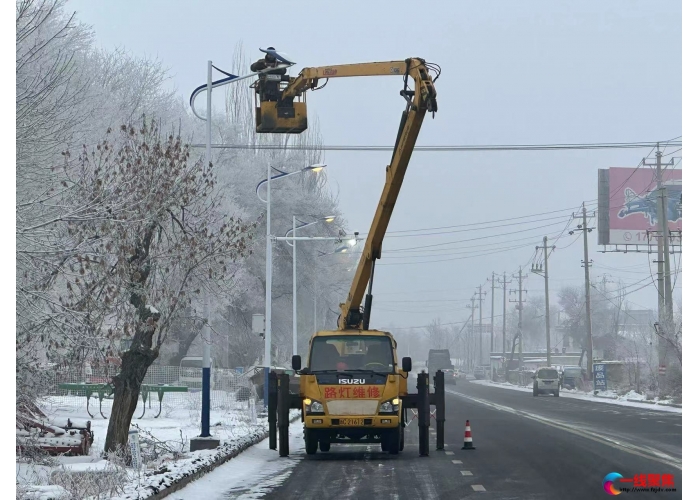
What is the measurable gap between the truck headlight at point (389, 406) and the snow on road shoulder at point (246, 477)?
1935 mm

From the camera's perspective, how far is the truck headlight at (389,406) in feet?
66.6

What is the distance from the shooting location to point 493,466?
18.4 metres

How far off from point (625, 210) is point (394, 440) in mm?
68083

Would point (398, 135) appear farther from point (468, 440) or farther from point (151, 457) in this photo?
point (151, 457)

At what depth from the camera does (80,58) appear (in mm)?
42719

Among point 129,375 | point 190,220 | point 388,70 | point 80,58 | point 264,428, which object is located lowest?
point 264,428

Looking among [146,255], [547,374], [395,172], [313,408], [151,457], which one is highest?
[395,172]

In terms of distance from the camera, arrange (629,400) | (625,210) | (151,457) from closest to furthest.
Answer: (151,457) < (629,400) < (625,210)

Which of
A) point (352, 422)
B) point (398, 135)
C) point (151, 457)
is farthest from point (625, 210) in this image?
point (151, 457)

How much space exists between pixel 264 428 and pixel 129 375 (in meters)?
6.91

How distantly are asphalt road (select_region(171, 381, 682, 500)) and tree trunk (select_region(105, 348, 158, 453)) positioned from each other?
2.94 metres

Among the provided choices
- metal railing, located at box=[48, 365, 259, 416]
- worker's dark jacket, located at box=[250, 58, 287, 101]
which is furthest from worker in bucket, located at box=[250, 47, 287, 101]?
metal railing, located at box=[48, 365, 259, 416]

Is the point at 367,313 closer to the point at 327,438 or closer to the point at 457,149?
the point at 327,438
